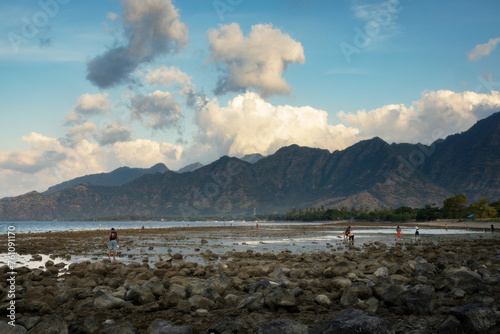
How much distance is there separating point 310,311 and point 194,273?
955cm

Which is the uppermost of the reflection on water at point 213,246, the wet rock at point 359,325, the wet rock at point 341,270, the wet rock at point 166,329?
the wet rock at point 359,325

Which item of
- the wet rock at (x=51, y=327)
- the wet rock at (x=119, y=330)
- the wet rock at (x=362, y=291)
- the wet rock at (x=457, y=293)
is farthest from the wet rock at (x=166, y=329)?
the wet rock at (x=457, y=293)

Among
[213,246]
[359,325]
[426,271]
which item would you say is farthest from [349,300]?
[213,246]

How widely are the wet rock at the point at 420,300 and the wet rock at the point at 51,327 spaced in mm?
10253

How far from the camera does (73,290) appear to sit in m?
14.7

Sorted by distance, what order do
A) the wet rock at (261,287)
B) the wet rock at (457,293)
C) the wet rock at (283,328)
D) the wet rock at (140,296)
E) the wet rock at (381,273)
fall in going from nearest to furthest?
the wet rock at (283,328) < the wet rock at (140,296) < the wet rock at (457,293) < the wet rock at (261,287) < the wet rock at (381,273)

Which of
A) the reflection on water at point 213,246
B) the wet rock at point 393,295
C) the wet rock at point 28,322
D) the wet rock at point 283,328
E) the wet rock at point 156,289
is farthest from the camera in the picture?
the reflection on water at point 213,246

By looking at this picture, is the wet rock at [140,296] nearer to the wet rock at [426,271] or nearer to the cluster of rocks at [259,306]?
the cluster of rocks at [259,306]

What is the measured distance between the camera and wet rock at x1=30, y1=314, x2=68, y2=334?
363 inches

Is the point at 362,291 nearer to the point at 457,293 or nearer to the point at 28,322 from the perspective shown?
the point at 457,293

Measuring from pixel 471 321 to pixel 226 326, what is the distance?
6193mm

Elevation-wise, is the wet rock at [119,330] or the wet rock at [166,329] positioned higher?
the wet rock at [119,330]

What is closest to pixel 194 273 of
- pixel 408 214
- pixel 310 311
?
pixel 310 311

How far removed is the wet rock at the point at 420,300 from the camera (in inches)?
463
